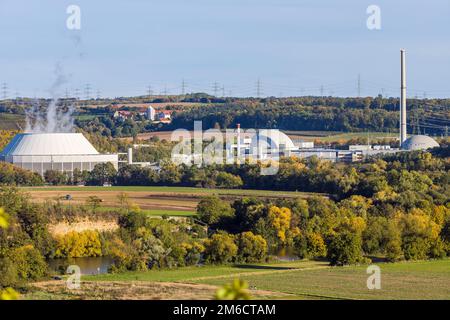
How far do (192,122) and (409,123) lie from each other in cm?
1595

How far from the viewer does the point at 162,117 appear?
91812 millimetres

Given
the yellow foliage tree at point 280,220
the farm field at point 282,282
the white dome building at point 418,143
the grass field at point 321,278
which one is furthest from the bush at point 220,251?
the white dome building at point 418,143

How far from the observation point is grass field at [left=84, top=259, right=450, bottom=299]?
22609mm

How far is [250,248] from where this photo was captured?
1166 inches

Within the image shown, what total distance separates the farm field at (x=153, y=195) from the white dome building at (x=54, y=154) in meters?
9.45

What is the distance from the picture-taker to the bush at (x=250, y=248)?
96.3ft

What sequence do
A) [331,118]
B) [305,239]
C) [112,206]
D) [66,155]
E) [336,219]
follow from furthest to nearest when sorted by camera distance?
Answer: [331,118]
[66,155]
[112,206]
[336,219]
[305,239]

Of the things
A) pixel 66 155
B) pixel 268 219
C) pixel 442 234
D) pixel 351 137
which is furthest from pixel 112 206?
pixel 351 137

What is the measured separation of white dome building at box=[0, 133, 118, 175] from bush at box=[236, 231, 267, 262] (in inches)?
1140

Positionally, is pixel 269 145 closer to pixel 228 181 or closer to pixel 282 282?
pixel 228 181

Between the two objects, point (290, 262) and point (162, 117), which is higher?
point (162, 117)

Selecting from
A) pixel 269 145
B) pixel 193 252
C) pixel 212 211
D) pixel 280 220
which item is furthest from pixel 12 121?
pixel 193 252

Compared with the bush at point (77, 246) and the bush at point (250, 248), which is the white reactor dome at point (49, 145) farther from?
the bush at point (250, 248)

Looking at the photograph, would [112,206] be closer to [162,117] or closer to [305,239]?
[305,239]
